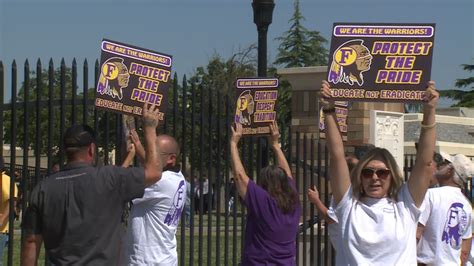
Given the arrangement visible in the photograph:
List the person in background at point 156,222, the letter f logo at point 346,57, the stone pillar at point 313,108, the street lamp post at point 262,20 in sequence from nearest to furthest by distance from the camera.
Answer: the person in background at point 156,222 < the letter f logo at point 346,57 < the street lamp post at point 262,20 < the stone pillar at point 313,108

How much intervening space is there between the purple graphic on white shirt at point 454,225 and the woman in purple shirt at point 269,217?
1.24m

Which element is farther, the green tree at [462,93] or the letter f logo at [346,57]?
the green tree at [462,93]

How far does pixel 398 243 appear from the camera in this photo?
5195 mm

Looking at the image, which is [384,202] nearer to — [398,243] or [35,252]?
[398,243]

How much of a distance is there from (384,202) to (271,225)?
7.05ft

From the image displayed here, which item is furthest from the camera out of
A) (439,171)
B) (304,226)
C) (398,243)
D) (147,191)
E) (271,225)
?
(304,226)

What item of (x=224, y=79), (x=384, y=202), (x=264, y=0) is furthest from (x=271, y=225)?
(x=224, y=79)

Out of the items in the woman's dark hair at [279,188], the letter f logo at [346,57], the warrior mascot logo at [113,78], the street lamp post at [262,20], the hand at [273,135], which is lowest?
the woman's dark hair at [279,188]

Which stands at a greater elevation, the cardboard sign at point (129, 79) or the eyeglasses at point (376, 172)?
the cardboard sign at point (129, 79)

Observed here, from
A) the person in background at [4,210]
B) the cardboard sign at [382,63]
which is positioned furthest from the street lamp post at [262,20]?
the person in background at [4,210]

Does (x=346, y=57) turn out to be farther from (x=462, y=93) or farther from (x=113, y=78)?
(x=462, y=93)

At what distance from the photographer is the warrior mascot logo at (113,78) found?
7.52 meters

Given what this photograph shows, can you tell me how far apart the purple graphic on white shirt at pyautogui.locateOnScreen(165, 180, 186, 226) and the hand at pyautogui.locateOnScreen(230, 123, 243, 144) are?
1045 mm

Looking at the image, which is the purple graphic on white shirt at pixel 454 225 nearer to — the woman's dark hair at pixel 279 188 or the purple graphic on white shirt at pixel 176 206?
the woman's dark hair at pixel 279 188
